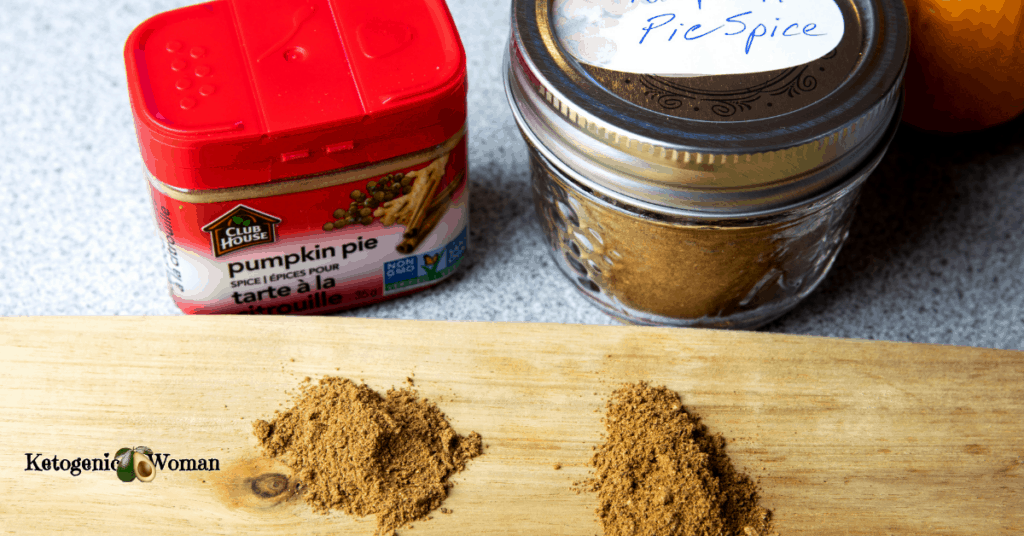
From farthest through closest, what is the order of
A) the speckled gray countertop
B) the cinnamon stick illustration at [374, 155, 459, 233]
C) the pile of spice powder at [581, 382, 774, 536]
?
the speckled gray countertop
the cinnamon stick illustration at [374, 155, 459, 233]
the pile of spice powder at [581, 382, 774, 536]

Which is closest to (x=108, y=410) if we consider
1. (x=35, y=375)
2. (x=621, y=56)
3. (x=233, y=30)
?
(x=35, y=375)

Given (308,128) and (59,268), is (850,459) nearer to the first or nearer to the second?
(308,128)

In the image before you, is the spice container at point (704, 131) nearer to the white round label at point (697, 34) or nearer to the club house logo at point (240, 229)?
the white round label at point (697, 34)

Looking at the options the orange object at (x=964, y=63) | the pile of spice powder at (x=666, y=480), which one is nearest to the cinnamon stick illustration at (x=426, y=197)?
the pile of spice powder at (x=666, y=480)

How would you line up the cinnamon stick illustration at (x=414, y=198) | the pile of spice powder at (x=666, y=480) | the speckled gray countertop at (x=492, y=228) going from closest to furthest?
the pile of spice powder at (x=666, y=480) < the cinnamon stick illustration at (x=414, y=198) < the speckled gray countertop at (x=492, y=228)

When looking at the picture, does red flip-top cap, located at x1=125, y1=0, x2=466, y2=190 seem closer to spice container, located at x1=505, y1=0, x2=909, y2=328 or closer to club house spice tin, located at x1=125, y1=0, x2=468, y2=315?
club house spice tin, located at x1=125, y1=0, x2=468, y2=315

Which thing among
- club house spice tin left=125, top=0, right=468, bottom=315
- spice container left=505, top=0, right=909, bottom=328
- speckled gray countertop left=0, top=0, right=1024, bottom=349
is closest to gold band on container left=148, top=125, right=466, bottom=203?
club house spice tin left=125, top=0, right=468, bottom=315
